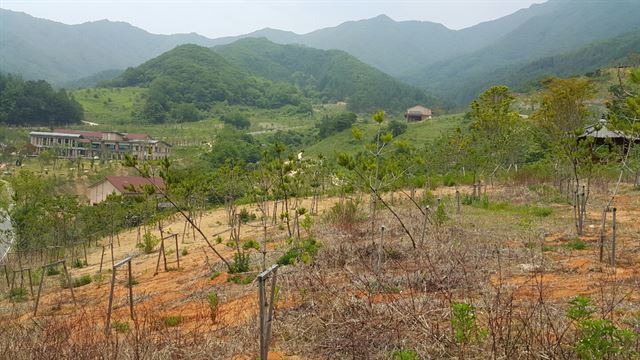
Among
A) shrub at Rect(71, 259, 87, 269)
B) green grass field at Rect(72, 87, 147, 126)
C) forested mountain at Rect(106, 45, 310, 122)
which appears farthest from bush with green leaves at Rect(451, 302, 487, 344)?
forested mountain at Rect(106, 45, 310, 122)

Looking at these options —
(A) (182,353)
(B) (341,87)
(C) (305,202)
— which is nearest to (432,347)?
(A) (182,353)

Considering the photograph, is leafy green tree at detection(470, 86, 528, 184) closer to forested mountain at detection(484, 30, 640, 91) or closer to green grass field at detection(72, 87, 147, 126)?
green grass field at detection(72, 87, 147, 126)

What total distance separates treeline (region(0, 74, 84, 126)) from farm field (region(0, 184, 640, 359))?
7344cm

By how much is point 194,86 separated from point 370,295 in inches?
4031

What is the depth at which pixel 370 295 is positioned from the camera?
479cm

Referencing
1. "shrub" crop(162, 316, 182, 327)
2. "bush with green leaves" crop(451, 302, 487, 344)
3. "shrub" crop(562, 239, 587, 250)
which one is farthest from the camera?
"shrub" crop(562, 239, 587, 250)

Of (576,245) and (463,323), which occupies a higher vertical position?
(463,323)

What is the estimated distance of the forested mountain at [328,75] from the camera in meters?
108

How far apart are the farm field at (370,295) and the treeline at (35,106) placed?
73439 millimetres

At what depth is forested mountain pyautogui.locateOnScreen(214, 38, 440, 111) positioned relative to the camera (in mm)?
108500

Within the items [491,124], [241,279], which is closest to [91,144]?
[491,124]

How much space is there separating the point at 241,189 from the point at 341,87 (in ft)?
383

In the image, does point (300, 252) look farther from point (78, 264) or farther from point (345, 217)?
point (78, 264)

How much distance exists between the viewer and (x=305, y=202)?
22.9 metres
